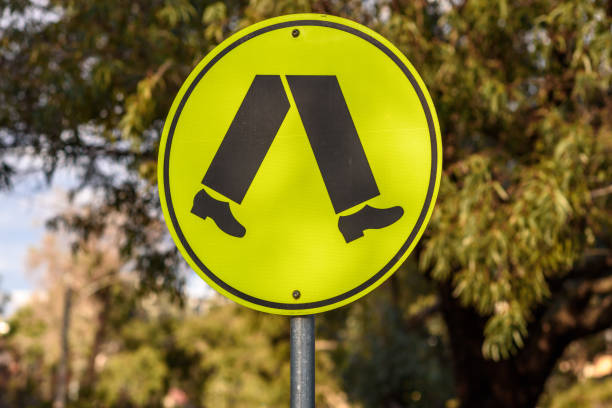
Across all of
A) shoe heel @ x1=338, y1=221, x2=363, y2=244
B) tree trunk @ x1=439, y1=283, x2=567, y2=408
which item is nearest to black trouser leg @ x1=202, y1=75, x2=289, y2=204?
shoe heel @ x1=338, y1=221, x2=363, y2=244

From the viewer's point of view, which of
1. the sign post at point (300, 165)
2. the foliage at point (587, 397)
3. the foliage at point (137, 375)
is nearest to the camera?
the sign post at point (300, 165)

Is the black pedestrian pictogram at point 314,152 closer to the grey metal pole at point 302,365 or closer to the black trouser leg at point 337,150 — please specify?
the black trouser leg at point 337,150

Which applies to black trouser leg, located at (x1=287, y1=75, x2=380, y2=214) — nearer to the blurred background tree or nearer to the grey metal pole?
the grey metal pole

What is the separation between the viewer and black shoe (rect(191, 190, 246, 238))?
1.49m

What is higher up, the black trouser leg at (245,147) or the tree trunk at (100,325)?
the tree trunk at (100,325)

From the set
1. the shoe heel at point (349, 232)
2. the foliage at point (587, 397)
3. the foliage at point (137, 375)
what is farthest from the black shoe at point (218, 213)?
the foliage at point (137, 375)

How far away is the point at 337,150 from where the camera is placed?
1477 mm

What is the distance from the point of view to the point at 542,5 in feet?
17.4

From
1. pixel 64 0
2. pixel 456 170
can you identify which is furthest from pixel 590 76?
pixel 64 0

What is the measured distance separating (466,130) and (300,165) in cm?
457

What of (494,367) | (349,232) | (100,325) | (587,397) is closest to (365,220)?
(349,232)

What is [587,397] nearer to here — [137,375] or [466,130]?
[137,375]

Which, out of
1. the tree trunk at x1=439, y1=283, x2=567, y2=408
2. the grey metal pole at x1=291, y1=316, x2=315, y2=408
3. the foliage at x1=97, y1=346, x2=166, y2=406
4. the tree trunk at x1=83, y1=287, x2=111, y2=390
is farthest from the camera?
the tree trunk at x1=83, y1=287, x2=111, y2=390

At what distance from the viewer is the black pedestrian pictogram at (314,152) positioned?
1.47 metres
